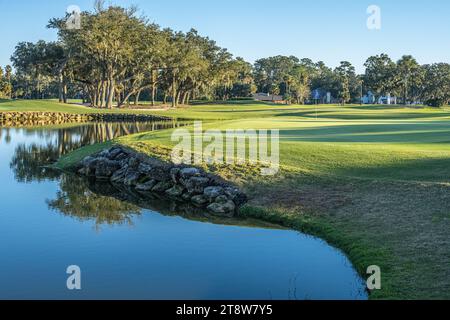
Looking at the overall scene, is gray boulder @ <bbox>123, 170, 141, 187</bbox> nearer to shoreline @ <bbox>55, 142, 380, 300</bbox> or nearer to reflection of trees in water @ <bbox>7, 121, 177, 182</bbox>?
shoreline @ <bbox>55, 142, 380, 300</bbox>

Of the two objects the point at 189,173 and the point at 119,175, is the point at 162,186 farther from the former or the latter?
the point at 119,175

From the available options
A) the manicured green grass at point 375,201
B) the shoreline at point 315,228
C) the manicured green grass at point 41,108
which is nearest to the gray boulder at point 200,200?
the shoreline at point 315,228

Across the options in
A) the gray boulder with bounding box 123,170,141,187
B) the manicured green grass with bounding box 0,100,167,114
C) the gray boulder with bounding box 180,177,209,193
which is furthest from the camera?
the manicured green grass with bounding box 0,100,167,114

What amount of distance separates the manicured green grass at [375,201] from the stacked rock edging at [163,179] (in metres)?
0.76

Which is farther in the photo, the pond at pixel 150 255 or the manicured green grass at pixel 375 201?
the manicured green grass at pixel 375 201

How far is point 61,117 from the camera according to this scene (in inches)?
3034

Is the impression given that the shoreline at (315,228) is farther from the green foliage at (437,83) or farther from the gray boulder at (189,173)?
the green foliage at (437,83)

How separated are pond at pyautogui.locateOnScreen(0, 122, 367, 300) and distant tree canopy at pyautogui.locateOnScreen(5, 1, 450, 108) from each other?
70207 millimetres

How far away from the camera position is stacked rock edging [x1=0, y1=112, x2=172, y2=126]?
71.7m

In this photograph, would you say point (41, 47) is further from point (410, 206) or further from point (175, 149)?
point (410, 206)

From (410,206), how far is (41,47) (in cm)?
9601

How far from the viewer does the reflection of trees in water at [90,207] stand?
19.4 metres

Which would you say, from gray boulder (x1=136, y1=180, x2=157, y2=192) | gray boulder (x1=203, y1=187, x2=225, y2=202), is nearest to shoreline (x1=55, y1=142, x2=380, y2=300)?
gray boulder (x1=203, y1=187, x2=225, y2=202)

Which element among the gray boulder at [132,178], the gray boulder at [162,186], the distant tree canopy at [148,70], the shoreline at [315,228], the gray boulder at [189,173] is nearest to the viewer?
the shoreline at [315,228]
